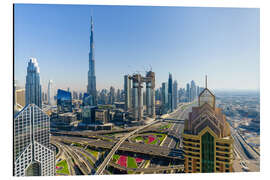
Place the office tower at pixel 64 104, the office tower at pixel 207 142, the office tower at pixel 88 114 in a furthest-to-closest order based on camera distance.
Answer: the office tower at pixel 88 114, the office tower at pixel 64 104, the office tower at pixel 207 142

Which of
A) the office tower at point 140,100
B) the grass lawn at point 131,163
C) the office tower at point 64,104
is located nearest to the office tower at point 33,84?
the office tower at point 64,104

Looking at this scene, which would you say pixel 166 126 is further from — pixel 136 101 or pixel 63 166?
pixel 63 166

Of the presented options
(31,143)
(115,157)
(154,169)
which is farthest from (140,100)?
(31,143)

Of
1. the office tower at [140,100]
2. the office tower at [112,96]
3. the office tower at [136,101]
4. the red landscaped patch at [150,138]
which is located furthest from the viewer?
the office tower at [136,101]

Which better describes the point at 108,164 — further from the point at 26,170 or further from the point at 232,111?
the point at 232,111

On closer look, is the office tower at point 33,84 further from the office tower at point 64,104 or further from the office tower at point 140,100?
the office tower at point 140,100

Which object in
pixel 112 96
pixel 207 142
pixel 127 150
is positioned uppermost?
pixel 112 96
